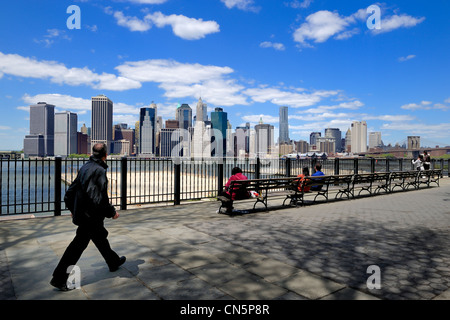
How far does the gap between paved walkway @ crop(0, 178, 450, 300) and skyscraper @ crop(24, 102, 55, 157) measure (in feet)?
407

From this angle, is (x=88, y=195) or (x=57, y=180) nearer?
(x=88, y=195)

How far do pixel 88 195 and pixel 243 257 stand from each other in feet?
8.46

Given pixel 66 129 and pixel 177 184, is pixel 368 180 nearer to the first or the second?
pixel 177 184

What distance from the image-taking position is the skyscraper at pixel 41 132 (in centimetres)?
11962

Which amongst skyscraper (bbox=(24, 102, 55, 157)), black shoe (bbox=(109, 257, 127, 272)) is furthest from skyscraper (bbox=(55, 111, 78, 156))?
black shoe (bbox=(109, 257, 127, 272))

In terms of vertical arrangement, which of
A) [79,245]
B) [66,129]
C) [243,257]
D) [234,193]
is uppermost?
[66,129]

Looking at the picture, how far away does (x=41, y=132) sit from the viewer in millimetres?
136375

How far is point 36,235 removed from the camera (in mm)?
6262

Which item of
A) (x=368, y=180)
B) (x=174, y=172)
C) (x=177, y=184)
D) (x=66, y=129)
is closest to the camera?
(x=174, y=172)

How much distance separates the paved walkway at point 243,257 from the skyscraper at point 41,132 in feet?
407

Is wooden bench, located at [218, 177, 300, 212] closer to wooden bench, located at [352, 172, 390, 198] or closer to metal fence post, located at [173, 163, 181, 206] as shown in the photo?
metal fence post, located at [173, 163, 181, 206]

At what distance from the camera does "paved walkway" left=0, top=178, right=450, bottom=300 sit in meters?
3.63

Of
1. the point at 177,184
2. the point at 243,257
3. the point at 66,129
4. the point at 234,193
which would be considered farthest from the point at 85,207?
the point at 66,129
